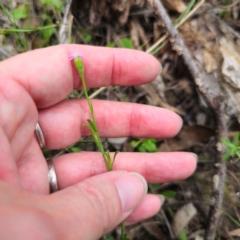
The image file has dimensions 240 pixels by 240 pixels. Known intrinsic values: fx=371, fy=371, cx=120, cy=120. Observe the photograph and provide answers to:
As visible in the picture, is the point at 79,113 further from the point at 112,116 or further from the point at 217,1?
the point at 217,1

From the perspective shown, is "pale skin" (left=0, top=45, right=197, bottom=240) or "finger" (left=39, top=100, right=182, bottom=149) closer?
"pale skin" (left=0, top=45, right=197, bottom=240)

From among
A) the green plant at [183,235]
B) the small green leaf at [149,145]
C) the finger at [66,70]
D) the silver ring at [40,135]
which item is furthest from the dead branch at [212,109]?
the silver ring at [40,135]

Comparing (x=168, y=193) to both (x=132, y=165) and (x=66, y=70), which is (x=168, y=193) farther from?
(x=66, y=70)

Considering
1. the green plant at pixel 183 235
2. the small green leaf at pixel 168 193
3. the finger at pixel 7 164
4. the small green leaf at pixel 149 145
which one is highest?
the finger at pixel 7 164

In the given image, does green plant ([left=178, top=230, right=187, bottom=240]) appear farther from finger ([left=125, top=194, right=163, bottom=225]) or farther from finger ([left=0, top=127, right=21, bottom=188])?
finger ([left=0, top=127, right=21, bottom=188])

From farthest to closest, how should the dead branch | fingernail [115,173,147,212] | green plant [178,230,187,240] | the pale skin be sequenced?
green plant [178,230,187,240], the dead branch, fingernail [115,173,147,212], the pale skin

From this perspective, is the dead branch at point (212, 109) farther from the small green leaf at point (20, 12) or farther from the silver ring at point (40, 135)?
the silver ring at point (40, 135)

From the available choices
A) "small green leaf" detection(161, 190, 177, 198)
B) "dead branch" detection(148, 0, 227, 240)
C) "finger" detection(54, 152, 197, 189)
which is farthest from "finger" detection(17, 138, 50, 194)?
"dead branch" detection(148, 0, 227, 240)

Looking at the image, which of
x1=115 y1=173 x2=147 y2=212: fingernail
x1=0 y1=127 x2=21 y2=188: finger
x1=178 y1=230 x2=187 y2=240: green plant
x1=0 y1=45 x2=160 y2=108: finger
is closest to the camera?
x1=0 y1=127 x2=21 y2=188: finger
